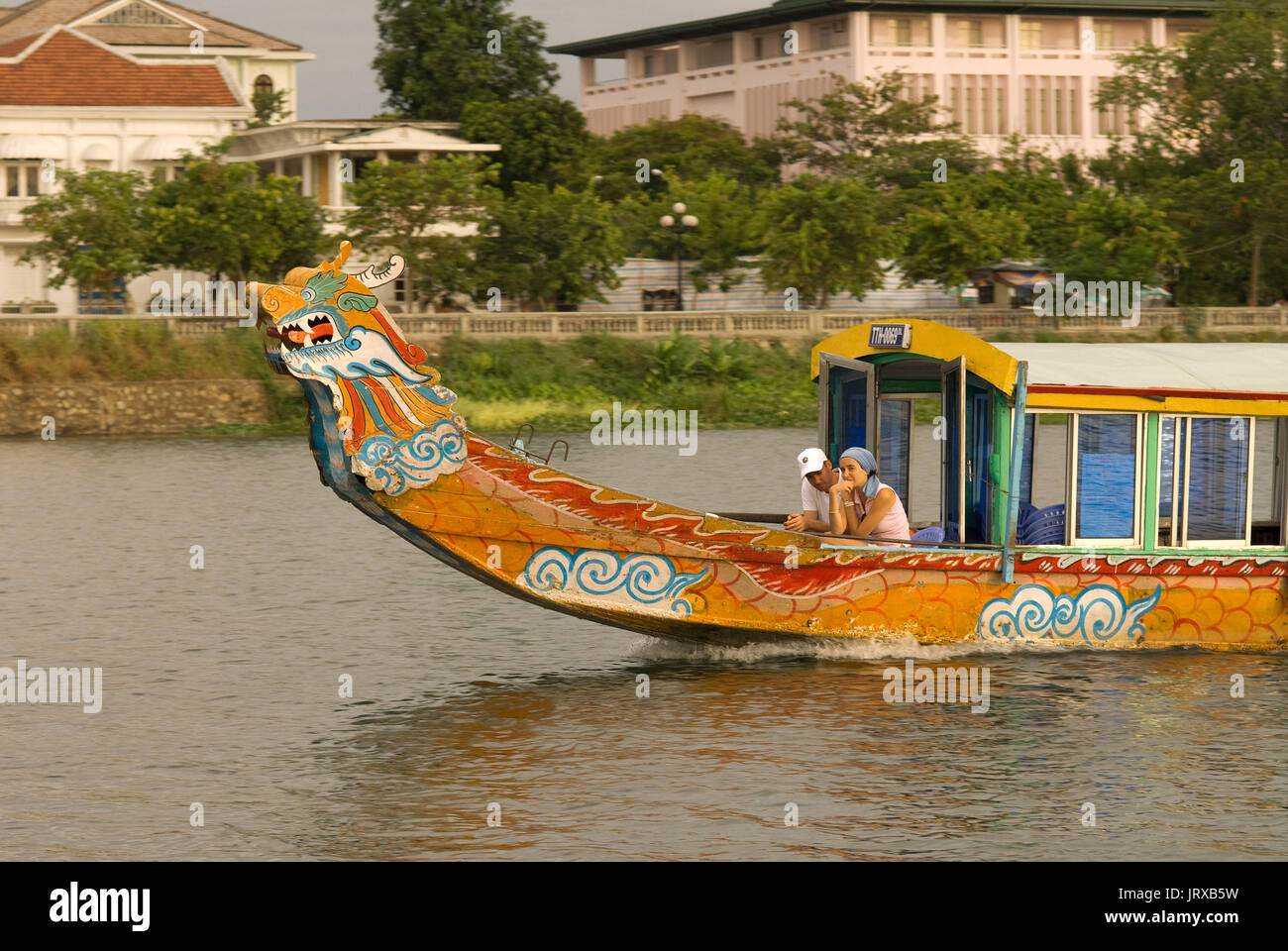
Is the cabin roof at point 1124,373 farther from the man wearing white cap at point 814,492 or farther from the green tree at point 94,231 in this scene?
the green tree at point 94,231

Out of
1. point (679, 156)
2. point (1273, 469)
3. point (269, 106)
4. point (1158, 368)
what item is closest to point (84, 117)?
point (269, 106)

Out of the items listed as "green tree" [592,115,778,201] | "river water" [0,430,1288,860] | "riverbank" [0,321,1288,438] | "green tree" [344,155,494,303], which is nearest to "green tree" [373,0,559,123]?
"green tree" [592,115,778,201]

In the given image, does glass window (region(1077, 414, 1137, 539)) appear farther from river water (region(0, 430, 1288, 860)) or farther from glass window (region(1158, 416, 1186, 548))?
river water (region(0, 430, 1288, 860))

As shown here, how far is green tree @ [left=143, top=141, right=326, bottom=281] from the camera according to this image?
56500 millimetres

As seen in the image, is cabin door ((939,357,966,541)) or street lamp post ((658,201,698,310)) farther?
A: street lamp post ((658,201,698,310))

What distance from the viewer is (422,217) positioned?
58312 millimetres

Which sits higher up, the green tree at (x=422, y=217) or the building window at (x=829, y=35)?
the building window at (x=829, y=35)

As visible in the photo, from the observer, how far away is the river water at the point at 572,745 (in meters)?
12.5

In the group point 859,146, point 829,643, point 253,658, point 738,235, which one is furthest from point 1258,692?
point 859,146

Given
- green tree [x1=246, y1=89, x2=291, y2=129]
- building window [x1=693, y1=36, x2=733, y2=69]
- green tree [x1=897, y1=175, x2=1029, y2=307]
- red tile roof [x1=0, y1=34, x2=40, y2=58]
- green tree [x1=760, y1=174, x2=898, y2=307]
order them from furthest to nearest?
building window [x1=693, y1=36, x2=733, y2=69]
green tree [x1=246, y1=89, x2=291, y2=129]
red tile roof [x1=0, y1=34, x2=40, y2=58]
green tree [x1=897, y1=175, x2=1029, y2=307]
green tree [x1=760, y1=174, x2=898, y2=307]

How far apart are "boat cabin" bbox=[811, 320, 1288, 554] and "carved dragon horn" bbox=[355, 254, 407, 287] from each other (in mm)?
4620

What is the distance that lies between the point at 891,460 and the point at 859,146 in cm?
6618

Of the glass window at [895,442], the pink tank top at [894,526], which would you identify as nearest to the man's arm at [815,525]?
the pink tank top at [894,526]

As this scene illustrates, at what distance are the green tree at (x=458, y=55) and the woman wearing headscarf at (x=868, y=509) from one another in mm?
64392
